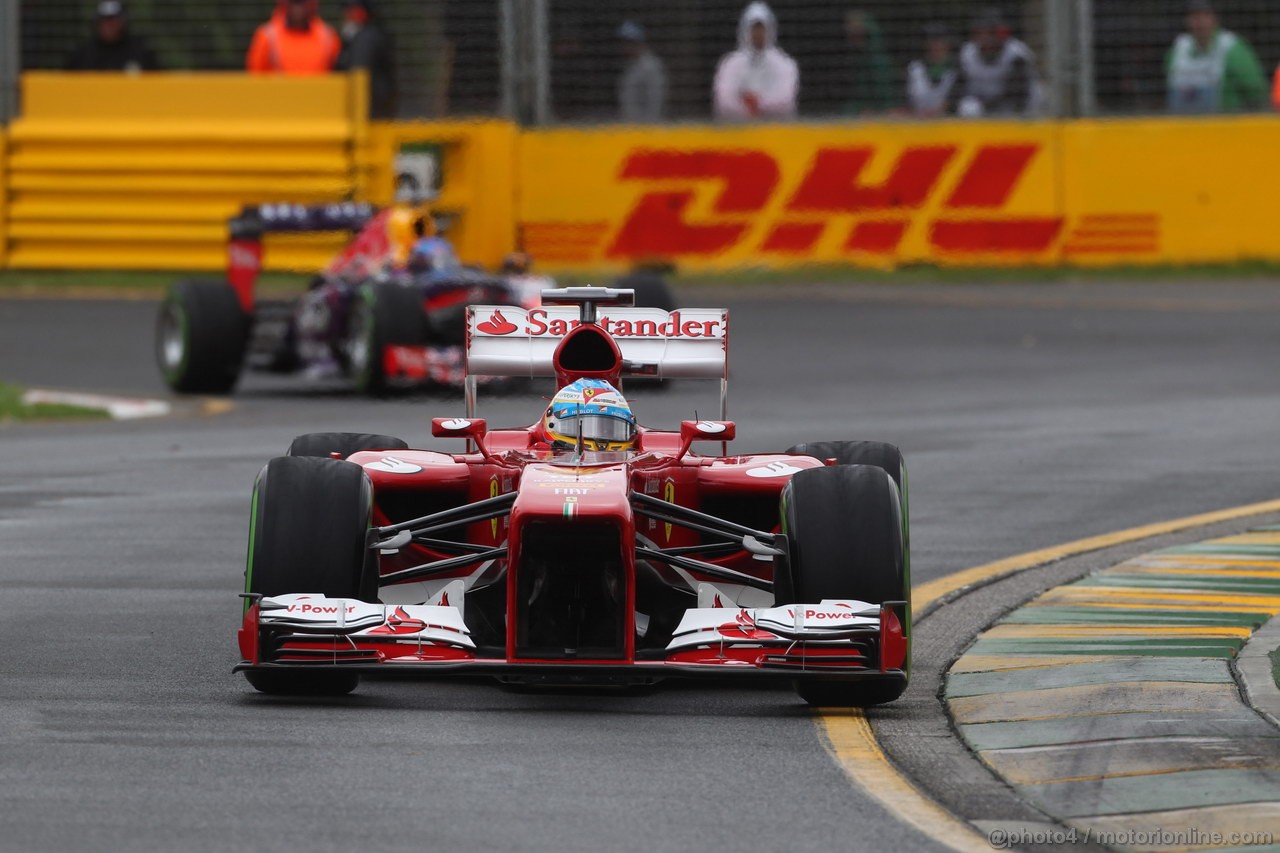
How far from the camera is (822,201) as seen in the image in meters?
22.6

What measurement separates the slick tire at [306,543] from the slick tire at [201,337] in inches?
396

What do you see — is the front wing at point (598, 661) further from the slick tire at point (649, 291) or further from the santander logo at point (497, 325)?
the slick tire at point (649, 291)

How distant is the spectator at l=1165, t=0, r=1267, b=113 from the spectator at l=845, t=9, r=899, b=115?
2.52 meters

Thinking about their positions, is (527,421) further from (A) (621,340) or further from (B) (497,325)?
(B) (497,325)

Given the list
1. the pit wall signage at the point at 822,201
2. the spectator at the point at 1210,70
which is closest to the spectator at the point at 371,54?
the pit wall signage at the point at 822,201

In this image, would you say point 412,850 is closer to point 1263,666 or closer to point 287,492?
point 287,492

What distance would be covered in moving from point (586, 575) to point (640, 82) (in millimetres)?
16266

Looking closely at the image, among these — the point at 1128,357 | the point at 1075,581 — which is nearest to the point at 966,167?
the point at 1128,357

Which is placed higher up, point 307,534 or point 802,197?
point 802,197

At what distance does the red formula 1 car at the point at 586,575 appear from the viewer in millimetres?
7168

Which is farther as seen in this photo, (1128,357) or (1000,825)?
(1128,357)

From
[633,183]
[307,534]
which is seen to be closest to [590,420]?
[307,534]

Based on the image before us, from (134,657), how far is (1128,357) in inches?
464

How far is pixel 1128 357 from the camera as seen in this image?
60.7 feet
